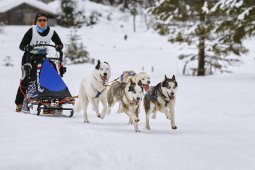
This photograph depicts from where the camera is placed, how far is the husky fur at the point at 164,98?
7438 mm

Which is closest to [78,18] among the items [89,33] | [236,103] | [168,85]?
[89,33]

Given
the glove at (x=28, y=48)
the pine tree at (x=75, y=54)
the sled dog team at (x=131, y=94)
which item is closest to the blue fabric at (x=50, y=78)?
the glove at (x=28, y=48)

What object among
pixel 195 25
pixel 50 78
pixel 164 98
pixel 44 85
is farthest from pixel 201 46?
pixel 164 98

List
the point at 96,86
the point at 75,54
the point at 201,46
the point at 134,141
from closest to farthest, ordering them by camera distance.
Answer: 1. the point at 134,141
2. the point at 96,86
3. the point at 201,46
4. the point at 75,54

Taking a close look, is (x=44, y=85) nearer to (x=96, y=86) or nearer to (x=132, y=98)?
(x=96, y=86)

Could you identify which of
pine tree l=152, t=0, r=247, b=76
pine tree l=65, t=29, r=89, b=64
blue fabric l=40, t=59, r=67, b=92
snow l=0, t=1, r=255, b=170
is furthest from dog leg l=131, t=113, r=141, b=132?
pine tree l=65, t=29, r=89, b=64

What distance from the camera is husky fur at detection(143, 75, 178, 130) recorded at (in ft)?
24.4

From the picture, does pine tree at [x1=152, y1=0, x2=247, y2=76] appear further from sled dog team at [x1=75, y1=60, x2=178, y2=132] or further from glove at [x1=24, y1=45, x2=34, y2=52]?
glove at [x1=24, y1=45, x2=34, y2=52]

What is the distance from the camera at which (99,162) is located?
4.93 meters

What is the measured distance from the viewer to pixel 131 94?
723cm

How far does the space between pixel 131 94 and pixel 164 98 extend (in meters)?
0.72

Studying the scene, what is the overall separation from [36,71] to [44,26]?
0.98 m

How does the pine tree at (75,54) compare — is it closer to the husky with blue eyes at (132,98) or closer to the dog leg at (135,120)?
the husky with blue eyes at (132,98)

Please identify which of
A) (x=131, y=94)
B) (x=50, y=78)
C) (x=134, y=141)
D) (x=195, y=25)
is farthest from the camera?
(x=195, y=25)
